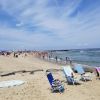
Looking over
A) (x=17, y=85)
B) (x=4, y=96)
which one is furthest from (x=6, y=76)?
(x=4, y=96)

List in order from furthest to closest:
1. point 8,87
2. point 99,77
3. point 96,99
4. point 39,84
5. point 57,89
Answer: point 99,77 → point 39,84 → point 8,87 → point 57,89 → point 96,99

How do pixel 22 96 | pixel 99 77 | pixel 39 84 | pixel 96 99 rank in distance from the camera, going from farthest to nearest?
pixel 99 77 < pixel 39 84 < pixel 22 96 < pixel 96 99

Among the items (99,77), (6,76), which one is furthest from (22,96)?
(99,77)

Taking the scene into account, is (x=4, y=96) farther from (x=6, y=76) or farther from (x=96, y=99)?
(x=6, y=76)

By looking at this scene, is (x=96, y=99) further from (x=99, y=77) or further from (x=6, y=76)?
(x=6, y=76)

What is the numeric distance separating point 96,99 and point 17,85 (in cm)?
478

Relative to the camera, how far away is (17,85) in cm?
1205

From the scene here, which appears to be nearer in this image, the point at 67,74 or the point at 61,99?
the point at 61,99

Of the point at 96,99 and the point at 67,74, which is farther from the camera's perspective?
the point at 67,74

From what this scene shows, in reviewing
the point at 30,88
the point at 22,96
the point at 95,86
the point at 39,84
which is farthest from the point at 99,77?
the point at 22,96

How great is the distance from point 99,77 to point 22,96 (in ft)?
23.0

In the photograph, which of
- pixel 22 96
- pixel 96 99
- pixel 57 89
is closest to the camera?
pixel 96 99

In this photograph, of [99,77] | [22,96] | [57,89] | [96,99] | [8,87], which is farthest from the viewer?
[99,77]

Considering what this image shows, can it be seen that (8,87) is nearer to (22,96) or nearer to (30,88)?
(30,88)
